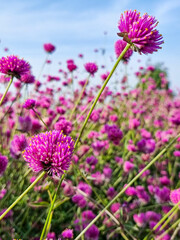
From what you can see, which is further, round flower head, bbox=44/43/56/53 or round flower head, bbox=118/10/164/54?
round flower head, bbox=44/43/56/53

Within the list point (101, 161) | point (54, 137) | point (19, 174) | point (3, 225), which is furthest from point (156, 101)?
point (54, 137)

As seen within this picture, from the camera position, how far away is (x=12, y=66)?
1.00 metres

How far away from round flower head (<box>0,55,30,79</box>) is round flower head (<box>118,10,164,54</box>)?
18.3 inches

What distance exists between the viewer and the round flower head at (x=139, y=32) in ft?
2.26

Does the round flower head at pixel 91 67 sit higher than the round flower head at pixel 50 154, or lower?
higher

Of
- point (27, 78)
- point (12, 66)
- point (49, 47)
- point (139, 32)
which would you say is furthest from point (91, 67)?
point (49, 47)

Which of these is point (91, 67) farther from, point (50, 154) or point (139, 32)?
point (50, 154)

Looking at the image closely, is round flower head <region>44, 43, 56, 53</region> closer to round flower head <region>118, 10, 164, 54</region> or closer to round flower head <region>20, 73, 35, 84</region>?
round flower head <region>20, 73, 35, 84</region>

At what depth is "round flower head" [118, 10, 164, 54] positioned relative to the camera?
688mm

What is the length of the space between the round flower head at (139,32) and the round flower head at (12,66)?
47 cm

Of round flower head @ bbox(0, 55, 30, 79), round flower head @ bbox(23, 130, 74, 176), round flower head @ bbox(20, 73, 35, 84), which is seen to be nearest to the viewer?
round flower head @ bbox(23, 130, 74, 176)

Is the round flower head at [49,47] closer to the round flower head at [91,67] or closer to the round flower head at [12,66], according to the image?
the round flower head at [91,67]

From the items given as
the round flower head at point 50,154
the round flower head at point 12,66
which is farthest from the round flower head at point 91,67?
the round flower head at point 50,154

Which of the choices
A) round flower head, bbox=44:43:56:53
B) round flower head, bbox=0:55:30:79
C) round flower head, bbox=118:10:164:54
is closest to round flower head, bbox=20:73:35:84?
round flower head, bbox=0:55:30:79
